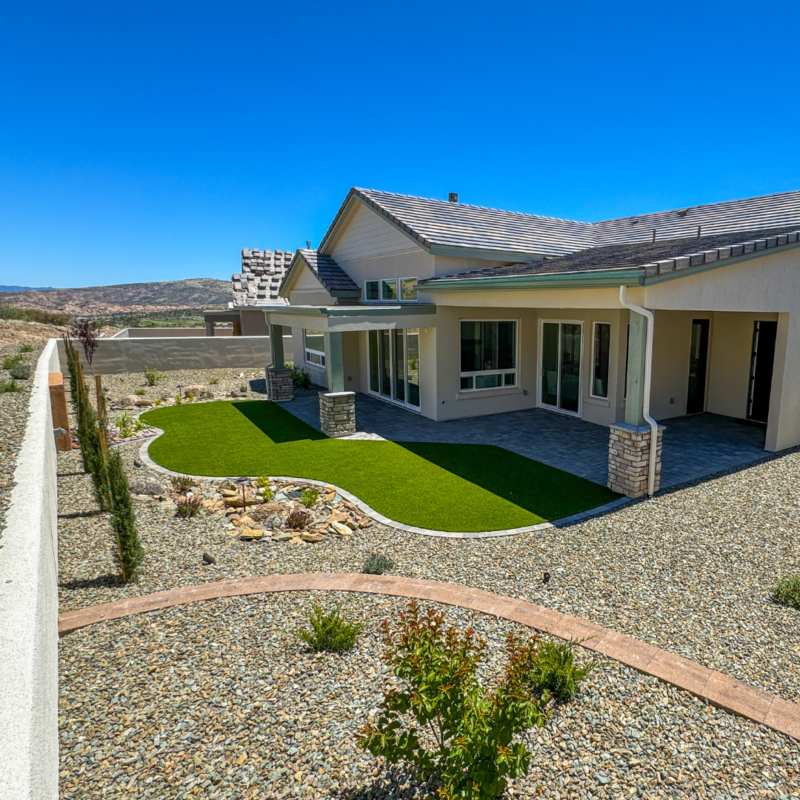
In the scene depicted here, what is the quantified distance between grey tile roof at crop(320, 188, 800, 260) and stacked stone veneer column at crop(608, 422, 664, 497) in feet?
25.3

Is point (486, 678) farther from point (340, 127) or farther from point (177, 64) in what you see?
point (340, 127)

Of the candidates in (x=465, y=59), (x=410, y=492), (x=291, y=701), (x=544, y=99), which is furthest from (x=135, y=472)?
(x=544, y=99)

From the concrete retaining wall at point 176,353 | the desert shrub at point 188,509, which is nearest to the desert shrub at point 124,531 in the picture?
the desert shrub at point 188,509

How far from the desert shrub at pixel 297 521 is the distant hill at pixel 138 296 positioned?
98.2 metres

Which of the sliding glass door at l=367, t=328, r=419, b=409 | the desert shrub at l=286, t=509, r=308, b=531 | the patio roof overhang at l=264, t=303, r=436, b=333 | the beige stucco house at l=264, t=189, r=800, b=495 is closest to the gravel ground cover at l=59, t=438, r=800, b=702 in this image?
the desert shrub at l=286, t=509, r=308, b=531

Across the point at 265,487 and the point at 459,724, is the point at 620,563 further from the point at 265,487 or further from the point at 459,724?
the point at 265,487

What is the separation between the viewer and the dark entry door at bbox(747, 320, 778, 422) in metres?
12.8

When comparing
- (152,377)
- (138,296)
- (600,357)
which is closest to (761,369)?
(600,357)

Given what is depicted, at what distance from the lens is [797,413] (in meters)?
11.1

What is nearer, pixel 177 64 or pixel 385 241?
pixel 385 241

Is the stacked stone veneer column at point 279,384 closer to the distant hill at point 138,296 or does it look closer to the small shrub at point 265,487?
the small shrub at point 265,487

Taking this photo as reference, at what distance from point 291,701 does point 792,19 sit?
59.4 ft

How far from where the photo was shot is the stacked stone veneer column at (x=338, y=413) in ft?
42.5

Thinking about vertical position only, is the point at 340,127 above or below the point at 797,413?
above
